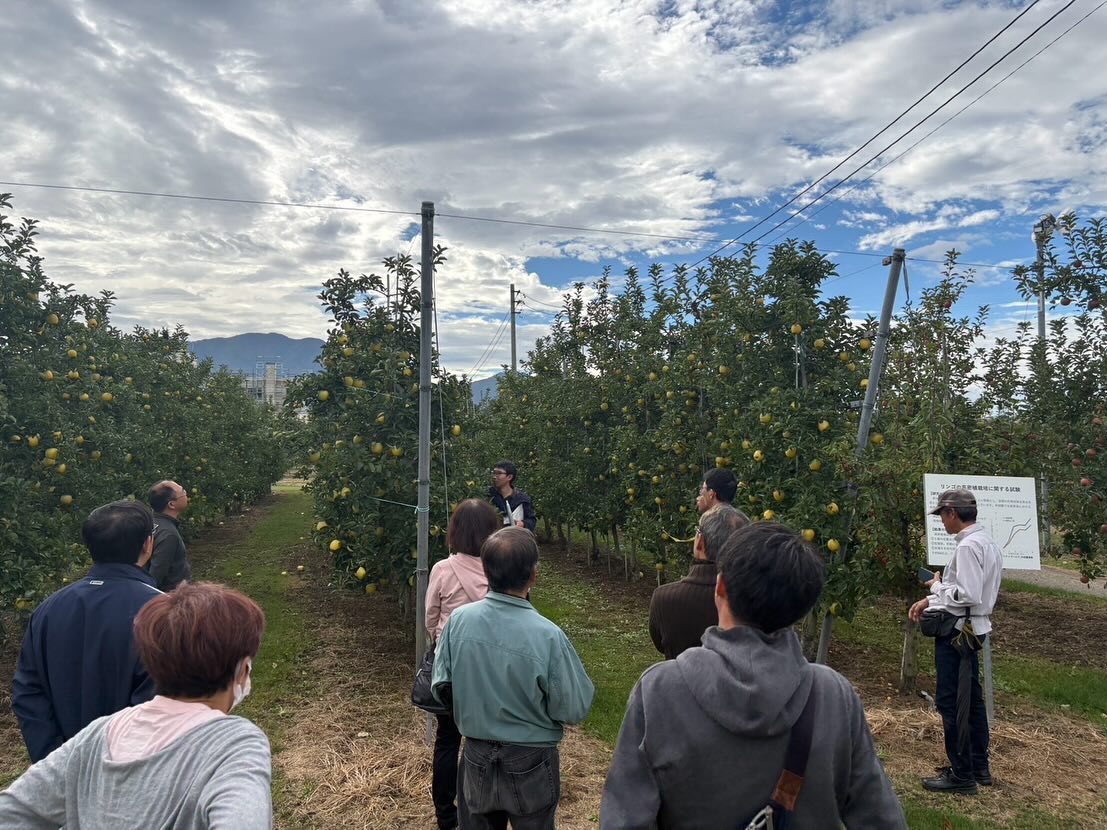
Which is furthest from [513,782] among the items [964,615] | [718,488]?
[964,615]

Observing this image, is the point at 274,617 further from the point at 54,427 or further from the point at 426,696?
the point at 426,696

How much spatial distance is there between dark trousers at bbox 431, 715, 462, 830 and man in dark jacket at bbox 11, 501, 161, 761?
4.94 feet

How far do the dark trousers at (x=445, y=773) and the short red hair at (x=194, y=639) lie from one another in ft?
7.14

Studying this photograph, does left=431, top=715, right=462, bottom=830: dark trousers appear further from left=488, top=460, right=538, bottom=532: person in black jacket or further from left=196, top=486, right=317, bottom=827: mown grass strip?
left=488, top=460, right=538, bottom=532: person in black jacket

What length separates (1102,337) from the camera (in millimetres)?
7812

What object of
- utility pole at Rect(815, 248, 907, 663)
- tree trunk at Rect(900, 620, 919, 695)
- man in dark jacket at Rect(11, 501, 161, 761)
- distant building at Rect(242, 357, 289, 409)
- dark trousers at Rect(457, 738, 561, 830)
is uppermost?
distant building at Rect(242, 357, 289, 409)

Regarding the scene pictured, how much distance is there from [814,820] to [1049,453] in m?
8.33

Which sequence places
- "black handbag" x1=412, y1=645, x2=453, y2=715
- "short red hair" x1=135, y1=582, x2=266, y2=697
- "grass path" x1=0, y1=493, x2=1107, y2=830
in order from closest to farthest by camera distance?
"short red hair" x1=135, y1=582, x2=266, y2=697 < "black handbag" x1=412, y1=645, x2=453, y2=715 < "grass path" x1=0, y1=493, x2=1107, y2=830

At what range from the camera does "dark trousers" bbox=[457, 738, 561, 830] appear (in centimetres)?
265

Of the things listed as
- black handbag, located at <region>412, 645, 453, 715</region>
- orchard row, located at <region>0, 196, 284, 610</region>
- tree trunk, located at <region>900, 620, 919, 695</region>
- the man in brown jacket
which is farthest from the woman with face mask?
tree trunk, located at <region>900, 620, 919, 695</region>

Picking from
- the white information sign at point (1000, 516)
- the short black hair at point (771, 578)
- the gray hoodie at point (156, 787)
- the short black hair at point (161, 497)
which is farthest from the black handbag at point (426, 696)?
the white information sign at point (1000, 516)

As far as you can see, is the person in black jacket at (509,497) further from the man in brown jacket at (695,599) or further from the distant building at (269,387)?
the man in brown jacket at (695,599)

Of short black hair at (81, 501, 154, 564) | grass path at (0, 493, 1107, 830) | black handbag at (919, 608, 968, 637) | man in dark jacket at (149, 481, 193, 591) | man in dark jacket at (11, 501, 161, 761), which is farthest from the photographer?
man in dark jacket at (149, 481, 193, 591)

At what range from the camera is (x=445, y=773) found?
359 cm
